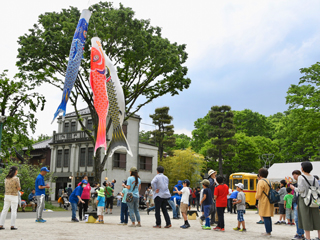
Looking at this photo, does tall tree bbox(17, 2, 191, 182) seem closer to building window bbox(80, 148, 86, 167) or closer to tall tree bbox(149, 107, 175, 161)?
building window bbox(80, 148, 86, 167)

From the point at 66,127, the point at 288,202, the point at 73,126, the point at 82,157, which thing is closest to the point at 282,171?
the point at 288,202

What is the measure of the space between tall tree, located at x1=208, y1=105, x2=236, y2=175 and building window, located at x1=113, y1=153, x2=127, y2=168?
16.3m

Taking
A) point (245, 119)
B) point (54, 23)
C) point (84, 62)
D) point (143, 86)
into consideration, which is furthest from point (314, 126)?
point (245, 119)

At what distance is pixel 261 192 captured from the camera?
902cm

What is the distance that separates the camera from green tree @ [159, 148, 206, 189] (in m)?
49.5

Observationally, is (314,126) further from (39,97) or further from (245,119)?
(245,119)

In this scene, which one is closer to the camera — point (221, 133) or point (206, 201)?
point (206, 201)

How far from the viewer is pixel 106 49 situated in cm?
2097

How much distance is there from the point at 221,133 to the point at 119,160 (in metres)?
18.6

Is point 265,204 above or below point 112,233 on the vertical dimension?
above

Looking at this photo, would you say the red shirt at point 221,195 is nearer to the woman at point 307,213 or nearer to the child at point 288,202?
the woman at point 307,213

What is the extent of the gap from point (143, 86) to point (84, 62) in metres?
4.25

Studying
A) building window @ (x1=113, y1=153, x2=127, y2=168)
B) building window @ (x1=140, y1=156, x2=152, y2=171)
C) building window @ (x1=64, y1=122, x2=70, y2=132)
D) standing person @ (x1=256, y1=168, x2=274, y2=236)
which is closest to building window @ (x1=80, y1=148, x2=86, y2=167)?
building window @ (x1=113, y1=153, x2=127, y2=168)

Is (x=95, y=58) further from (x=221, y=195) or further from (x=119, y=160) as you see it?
(x=119, y=160)
